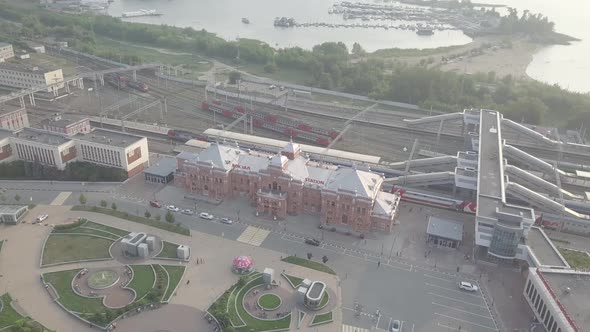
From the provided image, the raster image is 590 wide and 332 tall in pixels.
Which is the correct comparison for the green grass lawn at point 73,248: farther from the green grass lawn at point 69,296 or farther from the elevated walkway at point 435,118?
the elevated walkway at point 435,118

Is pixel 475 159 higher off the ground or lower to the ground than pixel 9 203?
higher

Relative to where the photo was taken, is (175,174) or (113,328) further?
(175,174)

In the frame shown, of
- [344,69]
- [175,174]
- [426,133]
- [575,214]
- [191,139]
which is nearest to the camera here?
[575,214]

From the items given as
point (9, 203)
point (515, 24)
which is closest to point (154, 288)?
point (9, 203)

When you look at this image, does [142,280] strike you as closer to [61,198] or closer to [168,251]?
[168,251]

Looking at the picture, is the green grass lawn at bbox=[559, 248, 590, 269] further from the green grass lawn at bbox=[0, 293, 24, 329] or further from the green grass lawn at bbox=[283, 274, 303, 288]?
the green grass lawn at bbox=[0, 293, 24, 329]

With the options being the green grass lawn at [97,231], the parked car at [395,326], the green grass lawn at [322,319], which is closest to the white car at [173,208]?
the green grass lawn at [97,231]

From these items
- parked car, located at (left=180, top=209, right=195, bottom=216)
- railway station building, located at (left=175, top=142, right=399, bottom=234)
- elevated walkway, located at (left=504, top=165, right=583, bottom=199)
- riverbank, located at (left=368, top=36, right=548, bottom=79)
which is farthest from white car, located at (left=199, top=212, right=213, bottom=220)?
riverbank, located at (left=368, top=36, right=548, bottom=79)

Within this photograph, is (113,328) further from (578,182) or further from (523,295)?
(578,182)
